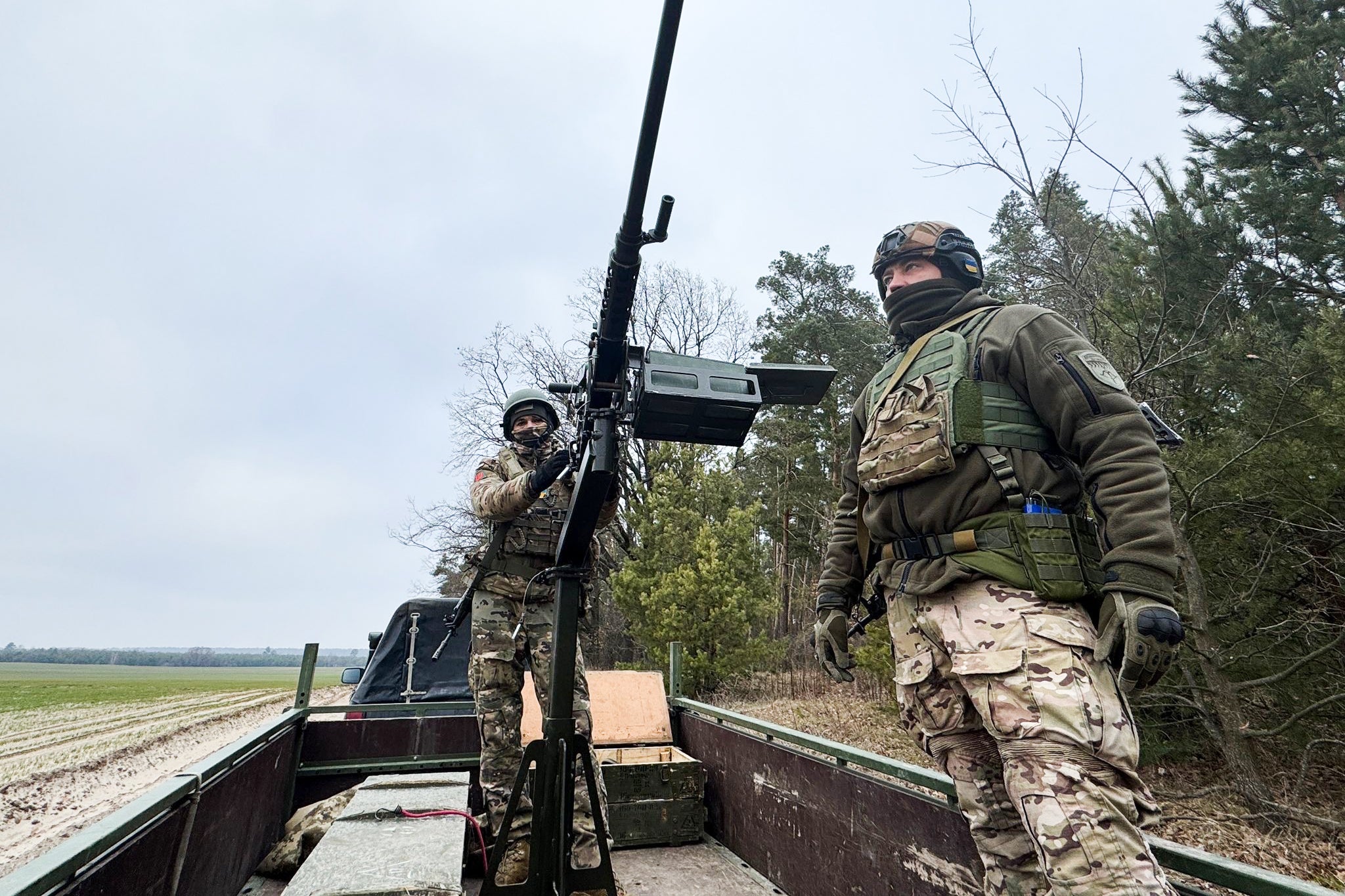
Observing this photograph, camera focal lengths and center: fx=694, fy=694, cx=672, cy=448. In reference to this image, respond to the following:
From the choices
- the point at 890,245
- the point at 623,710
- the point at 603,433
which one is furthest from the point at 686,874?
the point at 890,245

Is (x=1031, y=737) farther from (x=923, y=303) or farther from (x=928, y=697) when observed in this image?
(x=923, y=303)

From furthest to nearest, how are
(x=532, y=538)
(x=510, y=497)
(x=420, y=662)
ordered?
1. (x=420, y=662)
2. (x=532, y=538)
3. (x=510, y=497)

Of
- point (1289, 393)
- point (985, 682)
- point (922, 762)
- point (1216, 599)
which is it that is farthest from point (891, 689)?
point (985, 682)

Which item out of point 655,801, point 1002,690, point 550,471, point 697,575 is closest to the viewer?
point 1002,690

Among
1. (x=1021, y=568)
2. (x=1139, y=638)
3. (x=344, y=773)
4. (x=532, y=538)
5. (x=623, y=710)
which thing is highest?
(x=532, y=538)

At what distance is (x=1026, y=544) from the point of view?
4.87ft

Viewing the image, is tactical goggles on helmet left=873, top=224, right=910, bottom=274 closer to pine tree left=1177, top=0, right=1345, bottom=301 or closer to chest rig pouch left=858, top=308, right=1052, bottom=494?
chest rig pouch left=858, top=308, right=1052, bottom=494

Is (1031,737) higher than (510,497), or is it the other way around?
(510,497)

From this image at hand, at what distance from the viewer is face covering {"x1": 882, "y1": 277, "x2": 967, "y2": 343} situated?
1954 mm

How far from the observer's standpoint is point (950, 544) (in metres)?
1.60

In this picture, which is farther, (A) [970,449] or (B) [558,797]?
(B) [558,797]

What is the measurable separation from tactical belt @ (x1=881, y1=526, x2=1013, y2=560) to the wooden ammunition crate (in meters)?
2.13

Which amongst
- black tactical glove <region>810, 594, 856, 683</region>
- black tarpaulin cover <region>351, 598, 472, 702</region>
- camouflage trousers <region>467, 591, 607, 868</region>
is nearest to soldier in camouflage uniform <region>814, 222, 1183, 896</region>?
black tactical glove <region>810, 594, 856, 683</region>

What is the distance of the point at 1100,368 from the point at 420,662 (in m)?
4.90
